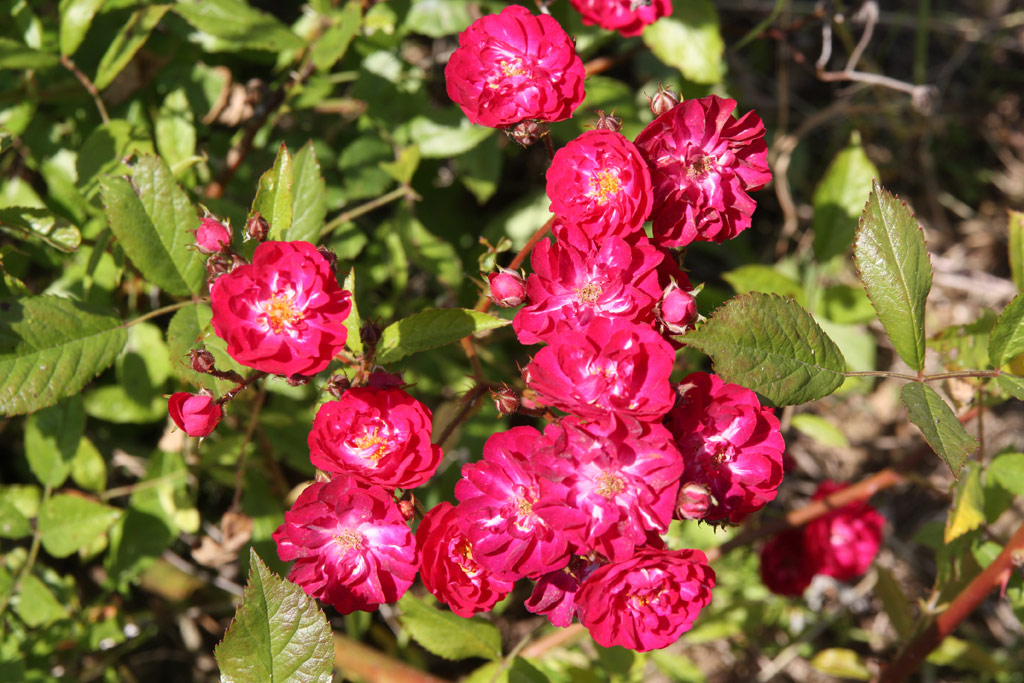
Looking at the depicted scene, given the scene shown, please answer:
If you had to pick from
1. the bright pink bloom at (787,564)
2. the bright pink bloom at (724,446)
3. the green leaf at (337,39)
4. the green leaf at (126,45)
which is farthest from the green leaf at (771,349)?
the green leaf at (126,45)

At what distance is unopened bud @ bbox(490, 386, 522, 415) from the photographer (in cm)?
203

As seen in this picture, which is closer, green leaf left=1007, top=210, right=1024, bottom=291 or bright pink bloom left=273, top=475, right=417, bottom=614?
bright pink bloom left=273, top=475, right=417, bottom=614

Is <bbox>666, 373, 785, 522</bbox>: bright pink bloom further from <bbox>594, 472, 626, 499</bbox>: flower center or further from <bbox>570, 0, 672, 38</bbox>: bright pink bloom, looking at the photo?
<bbox>570, 0, 672, 38</bbox>: bright pink bloom

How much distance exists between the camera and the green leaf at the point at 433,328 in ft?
7.16

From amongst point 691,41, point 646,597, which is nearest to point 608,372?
point 646,597

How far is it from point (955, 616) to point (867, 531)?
66cm

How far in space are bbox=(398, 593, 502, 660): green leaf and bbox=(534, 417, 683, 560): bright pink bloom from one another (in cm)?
91

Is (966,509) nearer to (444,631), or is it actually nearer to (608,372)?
(608,372)

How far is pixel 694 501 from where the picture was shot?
183 cm

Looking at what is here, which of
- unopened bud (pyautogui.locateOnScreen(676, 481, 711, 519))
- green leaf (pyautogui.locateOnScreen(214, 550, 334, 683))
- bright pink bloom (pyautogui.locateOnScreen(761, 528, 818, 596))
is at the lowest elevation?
bright pink bloom (pyautogui.locateOnScreen(761, 528, 818, 596))

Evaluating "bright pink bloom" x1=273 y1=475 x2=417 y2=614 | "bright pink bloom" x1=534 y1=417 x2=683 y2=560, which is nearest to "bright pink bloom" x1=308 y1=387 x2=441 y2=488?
"bright pink bloom" x1=273 y1=475 x2=417 y2=614

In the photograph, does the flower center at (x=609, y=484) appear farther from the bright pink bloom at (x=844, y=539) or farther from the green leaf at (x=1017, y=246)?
the bright pink bloom at (x=844, y=539)

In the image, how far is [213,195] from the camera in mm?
3189

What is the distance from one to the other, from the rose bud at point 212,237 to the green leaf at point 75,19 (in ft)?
4.17
